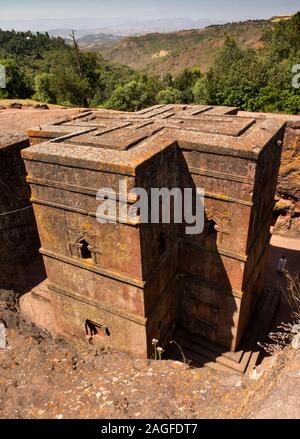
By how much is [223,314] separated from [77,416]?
17.1 ft

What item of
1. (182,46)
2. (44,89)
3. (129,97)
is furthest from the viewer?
(182,46)

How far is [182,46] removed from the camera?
415 feet

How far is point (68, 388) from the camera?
730 cm

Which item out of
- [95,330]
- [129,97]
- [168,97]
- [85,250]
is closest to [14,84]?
[129,97]

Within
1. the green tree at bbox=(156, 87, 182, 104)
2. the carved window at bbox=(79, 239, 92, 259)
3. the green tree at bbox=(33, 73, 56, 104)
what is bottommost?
the carved window at bbox=(79, 239, 92, 259)

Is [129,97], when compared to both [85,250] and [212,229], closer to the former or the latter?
[212,229]

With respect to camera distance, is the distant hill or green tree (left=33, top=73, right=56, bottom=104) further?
the distant hill

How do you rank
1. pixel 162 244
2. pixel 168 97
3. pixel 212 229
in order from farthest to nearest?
pixel 168 97 < pixel 212 229 < pixel 162 244

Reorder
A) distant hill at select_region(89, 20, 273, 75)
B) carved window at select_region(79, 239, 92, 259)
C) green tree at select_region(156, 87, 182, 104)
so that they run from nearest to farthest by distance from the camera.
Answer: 1. carved window at select_region(79, 239, 92, 259)
2. green tree at select_region(156, 87, 182, 104)
3. distant hill at select_region(89, 20, 273, 75)

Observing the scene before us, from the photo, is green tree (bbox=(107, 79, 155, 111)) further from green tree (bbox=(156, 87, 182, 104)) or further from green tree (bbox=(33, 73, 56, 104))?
green tree (bbox=(33, 73, 56, 104))

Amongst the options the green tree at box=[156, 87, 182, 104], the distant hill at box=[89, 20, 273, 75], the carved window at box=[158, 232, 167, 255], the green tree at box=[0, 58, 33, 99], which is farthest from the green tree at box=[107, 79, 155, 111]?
the distant hill at box=[89, 20, 273, 75]

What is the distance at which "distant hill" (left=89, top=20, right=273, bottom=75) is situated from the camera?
8781cm

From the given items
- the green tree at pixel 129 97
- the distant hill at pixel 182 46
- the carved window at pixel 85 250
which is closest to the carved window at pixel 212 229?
the carved window at pixel 85 250
